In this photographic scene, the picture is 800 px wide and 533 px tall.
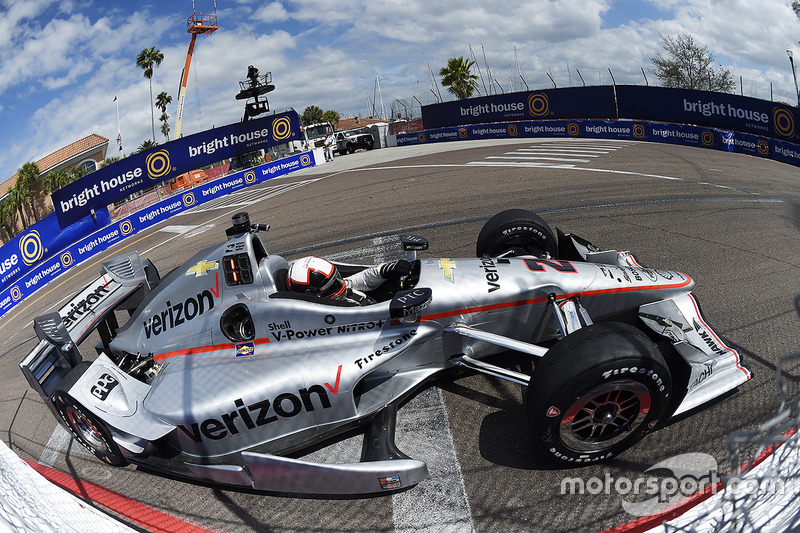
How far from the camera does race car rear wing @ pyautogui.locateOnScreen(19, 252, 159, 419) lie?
4.77 meters

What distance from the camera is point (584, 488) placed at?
3.70 m

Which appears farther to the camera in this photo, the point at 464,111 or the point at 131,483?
the point at 464,111

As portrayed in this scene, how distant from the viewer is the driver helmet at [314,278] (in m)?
4.81

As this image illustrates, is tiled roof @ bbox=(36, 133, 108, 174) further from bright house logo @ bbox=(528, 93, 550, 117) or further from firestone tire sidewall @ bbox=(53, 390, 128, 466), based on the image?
firestone tire sidewall @ bbox=(53, 390, 128, 466)

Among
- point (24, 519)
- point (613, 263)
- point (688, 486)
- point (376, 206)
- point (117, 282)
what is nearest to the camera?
point (24, 519)

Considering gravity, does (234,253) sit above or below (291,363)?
above

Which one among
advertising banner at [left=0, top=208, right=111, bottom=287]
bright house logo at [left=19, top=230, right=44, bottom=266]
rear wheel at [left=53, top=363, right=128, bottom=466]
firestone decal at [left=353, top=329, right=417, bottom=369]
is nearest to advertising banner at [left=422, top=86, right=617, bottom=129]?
advertising banner at [left=0, top=208, right=111, bottom=287]

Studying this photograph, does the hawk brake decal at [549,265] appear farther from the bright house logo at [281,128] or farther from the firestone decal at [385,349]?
the bright house logo at [281,128]

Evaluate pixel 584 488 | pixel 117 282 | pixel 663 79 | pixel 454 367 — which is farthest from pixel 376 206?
pixel 663 79

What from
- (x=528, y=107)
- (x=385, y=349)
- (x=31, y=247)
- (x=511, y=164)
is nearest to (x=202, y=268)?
(x=385, y=349)

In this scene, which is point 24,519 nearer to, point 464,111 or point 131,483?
point 131,483

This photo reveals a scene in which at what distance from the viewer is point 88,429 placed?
4.68 metres

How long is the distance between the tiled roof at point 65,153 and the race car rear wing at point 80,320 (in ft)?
152

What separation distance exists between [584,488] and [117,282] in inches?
202
